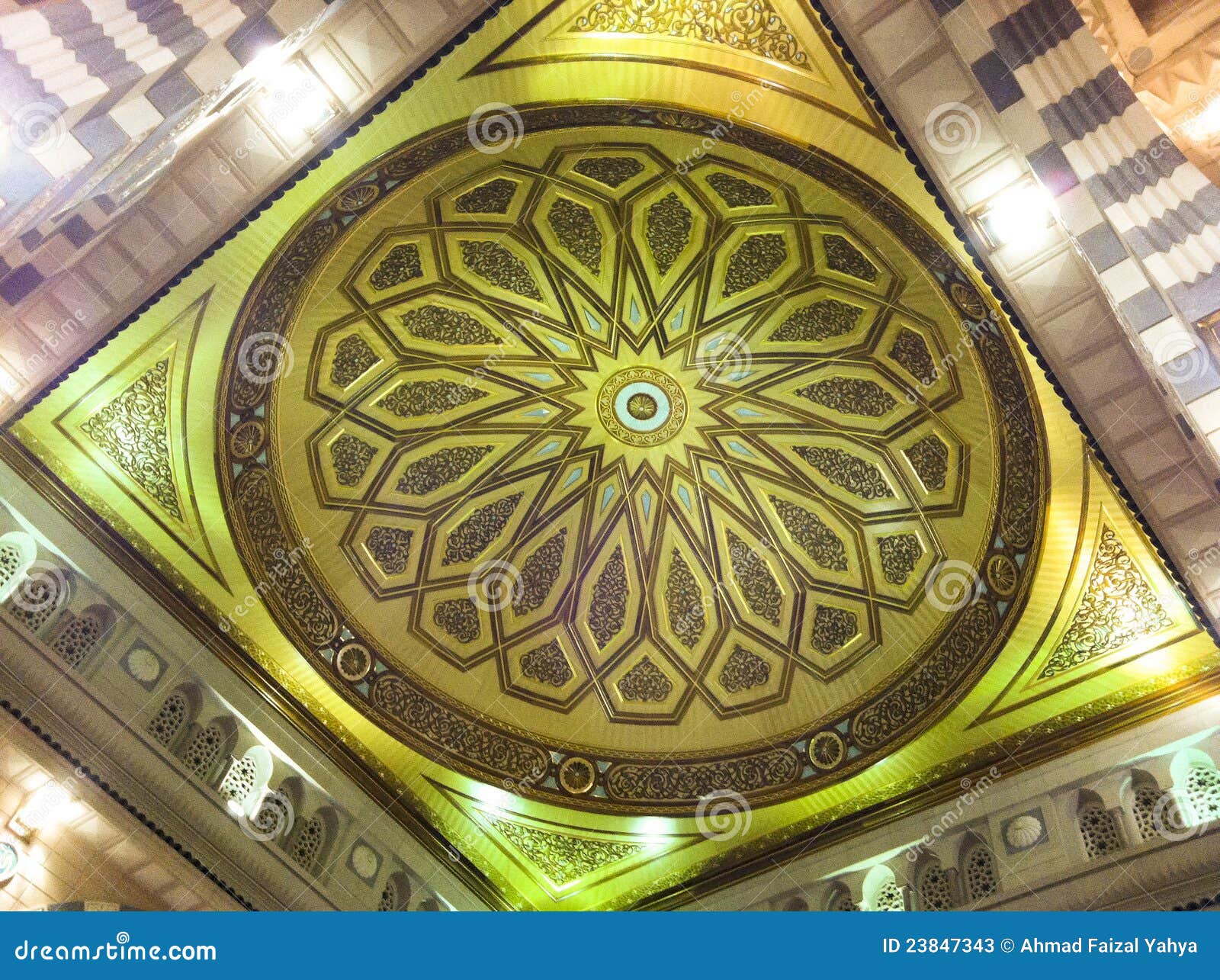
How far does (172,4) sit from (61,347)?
2812 millimetres

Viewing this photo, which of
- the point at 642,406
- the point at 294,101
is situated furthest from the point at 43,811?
the point at 642,406

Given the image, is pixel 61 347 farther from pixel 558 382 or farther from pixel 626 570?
pixel 626 570

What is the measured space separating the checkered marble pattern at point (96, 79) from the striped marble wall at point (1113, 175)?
3.10m

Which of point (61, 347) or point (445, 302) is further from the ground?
point (445, 302)

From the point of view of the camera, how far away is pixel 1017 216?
554 cm

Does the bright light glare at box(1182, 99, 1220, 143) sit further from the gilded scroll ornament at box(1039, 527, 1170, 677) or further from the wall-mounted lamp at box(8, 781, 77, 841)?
the wall-mounted lamp at box(8, 781, 77, 841)

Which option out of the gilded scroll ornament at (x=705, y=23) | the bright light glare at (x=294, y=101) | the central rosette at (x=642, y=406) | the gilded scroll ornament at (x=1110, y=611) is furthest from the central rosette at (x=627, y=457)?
the bright light glare at (x=294, y=101)

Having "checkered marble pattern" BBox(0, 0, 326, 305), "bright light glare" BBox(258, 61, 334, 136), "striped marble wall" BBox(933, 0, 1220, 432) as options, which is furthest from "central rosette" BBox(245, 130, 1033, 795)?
"checkered marble pattern" BBox(0, 0, 326, 305)

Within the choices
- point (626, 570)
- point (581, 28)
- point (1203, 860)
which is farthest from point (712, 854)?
point (581, 28)

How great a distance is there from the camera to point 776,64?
5953 mm

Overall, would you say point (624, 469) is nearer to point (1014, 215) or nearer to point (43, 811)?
point (1014, 215)

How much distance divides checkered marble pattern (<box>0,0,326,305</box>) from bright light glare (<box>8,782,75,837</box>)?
318 cm

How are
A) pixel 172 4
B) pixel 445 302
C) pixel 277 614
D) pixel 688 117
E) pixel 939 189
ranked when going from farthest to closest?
pixel 445 302 < pixel 277 614 < pixel 688 117 < pixel 939 189 < pixel 172 4

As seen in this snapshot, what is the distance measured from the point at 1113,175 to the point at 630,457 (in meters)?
6.12
